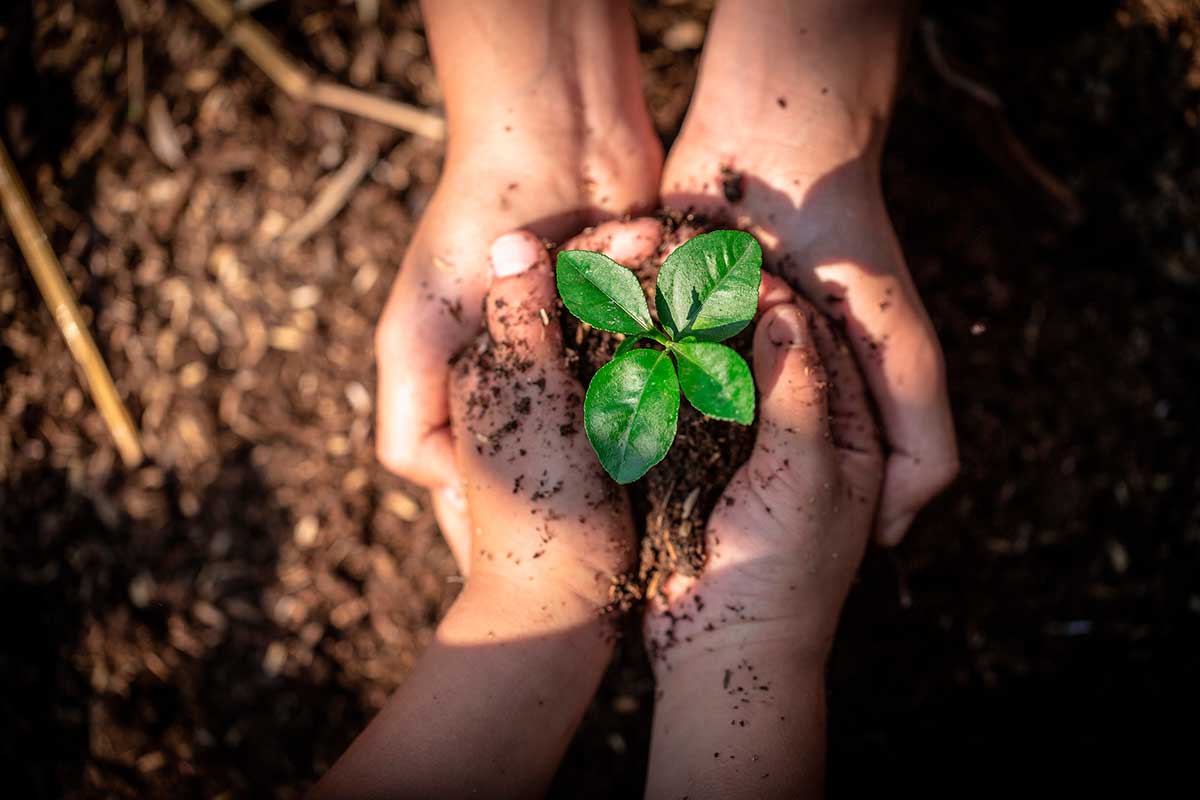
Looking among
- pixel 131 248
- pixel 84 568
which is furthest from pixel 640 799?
pixel 131 248

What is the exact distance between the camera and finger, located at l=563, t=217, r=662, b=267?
1.67 meters

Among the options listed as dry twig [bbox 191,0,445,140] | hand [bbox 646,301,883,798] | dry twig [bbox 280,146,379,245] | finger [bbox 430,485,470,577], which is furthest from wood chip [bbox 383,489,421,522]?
dry twig [bbox 191,0,445,140]

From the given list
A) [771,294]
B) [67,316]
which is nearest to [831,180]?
[771,294]

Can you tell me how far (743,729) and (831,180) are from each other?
1186mm

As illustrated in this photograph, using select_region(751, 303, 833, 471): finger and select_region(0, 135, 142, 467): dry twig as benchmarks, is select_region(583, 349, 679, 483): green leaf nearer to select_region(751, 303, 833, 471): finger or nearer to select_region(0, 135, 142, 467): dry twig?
select_region(751, 303, 833, 471): finger

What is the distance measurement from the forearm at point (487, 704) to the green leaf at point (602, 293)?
613 mm

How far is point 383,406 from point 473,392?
299mm

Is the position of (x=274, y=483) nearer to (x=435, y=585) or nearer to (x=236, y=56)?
(x=435, y=585)

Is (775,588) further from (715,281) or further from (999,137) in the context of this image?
(999,137)

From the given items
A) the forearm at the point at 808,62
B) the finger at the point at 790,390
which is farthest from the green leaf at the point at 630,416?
the forearm at the point at 808,62

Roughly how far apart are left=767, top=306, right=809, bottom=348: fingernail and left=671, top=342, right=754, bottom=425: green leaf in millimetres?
279

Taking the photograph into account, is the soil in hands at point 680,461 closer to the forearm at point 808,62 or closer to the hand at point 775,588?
the hand at point 775,588

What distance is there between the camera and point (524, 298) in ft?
5.28

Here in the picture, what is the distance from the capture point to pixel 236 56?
2564 mm
